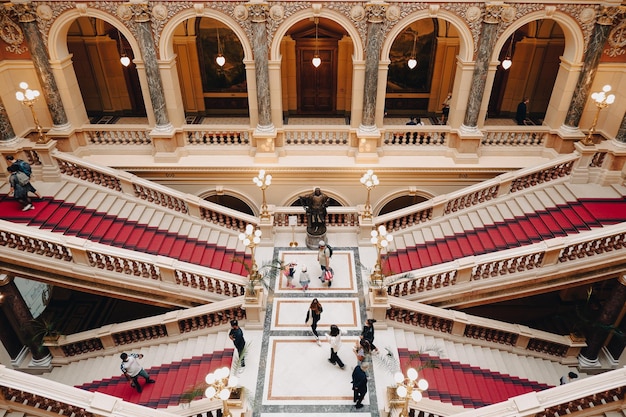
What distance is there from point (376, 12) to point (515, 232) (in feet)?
→ 22.2

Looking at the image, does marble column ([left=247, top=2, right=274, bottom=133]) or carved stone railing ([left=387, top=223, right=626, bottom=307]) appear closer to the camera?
carved stone railing ([left=387, top=223, right=626, bottom=307])

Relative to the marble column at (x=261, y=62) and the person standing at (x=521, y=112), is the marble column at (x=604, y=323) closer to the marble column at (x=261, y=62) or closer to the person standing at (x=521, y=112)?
the person standing at (x=521, y=112)

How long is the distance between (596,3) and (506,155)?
14.8ft

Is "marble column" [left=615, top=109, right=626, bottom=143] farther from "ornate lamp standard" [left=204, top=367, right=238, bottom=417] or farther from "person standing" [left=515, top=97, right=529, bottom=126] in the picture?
"ornate lamp standard" [left=204, top=367, right=238, bottom=417]

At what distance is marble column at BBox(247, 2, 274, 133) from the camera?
12.5 meters

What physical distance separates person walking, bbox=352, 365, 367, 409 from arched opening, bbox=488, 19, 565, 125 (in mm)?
12354

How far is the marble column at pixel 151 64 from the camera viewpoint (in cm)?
1251

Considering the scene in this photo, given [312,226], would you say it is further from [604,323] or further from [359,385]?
[604,323]

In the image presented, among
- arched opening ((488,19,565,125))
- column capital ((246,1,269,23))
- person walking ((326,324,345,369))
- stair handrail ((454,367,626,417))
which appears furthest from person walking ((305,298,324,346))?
arched opening ((488,19,565,125))

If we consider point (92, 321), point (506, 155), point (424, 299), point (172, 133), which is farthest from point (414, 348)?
point (92, 321)

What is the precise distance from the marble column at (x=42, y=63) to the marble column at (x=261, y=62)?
18.7 ft

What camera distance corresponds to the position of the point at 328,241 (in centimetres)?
1314

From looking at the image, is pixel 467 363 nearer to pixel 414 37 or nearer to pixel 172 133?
pixel 172 133

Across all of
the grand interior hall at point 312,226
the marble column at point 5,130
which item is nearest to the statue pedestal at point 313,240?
the grand interior hall at point 312,226
